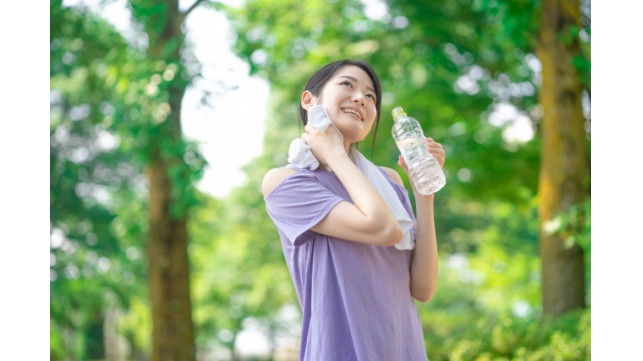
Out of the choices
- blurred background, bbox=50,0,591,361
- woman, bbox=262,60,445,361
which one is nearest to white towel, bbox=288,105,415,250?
woman, bbox=262,60,445,361

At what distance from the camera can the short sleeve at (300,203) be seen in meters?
1.79

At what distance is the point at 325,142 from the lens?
1.85m

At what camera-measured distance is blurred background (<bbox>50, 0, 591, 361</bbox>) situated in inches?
270

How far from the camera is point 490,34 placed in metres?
9.46

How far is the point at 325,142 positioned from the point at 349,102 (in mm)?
147

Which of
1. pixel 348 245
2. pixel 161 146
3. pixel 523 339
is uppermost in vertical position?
pixel 161 146

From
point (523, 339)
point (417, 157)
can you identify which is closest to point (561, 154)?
point (523, 339)

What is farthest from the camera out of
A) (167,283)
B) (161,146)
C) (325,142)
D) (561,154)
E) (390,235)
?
(167,283)

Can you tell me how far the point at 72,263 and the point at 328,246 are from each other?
1356 cm

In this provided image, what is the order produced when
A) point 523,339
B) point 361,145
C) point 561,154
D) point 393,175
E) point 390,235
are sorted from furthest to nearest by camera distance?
point 361,145 → point 561,154 → point 523,339 → point 393,175 → point 390,235

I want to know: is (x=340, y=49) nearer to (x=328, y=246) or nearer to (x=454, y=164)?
(x=454, y=164)

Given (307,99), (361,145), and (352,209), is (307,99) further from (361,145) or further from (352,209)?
(361,145)

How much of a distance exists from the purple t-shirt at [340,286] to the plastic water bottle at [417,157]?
19 cm
